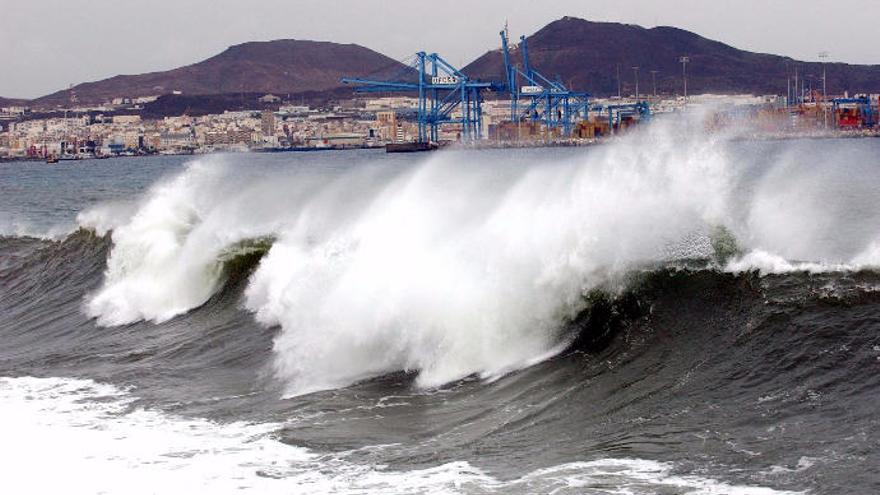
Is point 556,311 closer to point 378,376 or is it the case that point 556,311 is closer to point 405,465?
point 378,376

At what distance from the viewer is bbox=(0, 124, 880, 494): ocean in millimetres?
8930

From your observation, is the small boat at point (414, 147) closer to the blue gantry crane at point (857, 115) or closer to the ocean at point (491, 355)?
the blue gantry crane at point (857, 115)

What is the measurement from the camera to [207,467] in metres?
9.43

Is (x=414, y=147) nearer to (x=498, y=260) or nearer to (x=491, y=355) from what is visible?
(x=498, y=260)

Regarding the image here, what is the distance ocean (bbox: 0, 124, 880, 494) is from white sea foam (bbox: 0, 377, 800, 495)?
0.11 ft

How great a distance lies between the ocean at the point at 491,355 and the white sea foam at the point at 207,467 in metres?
0.03

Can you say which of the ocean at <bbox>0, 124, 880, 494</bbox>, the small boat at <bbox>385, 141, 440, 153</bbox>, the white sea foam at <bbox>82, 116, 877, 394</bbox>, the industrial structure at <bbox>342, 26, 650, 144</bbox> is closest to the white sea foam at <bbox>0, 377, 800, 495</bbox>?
the ocean at <bbox>0, 124, 880, 494</bbox>

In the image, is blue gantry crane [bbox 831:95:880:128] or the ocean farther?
blue gantry crane [bbox 831:95:880:128]

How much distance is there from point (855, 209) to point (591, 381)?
69.9 ft

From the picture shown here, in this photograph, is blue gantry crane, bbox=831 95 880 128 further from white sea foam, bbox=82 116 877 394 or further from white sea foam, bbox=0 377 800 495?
white sea foam, bbox=0 377 800 495

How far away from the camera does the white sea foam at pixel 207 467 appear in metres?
8.31

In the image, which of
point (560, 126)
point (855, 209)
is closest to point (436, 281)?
point (855, 209)

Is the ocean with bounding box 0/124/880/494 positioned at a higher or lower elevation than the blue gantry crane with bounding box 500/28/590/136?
lower

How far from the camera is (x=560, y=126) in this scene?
12838 centimetres
